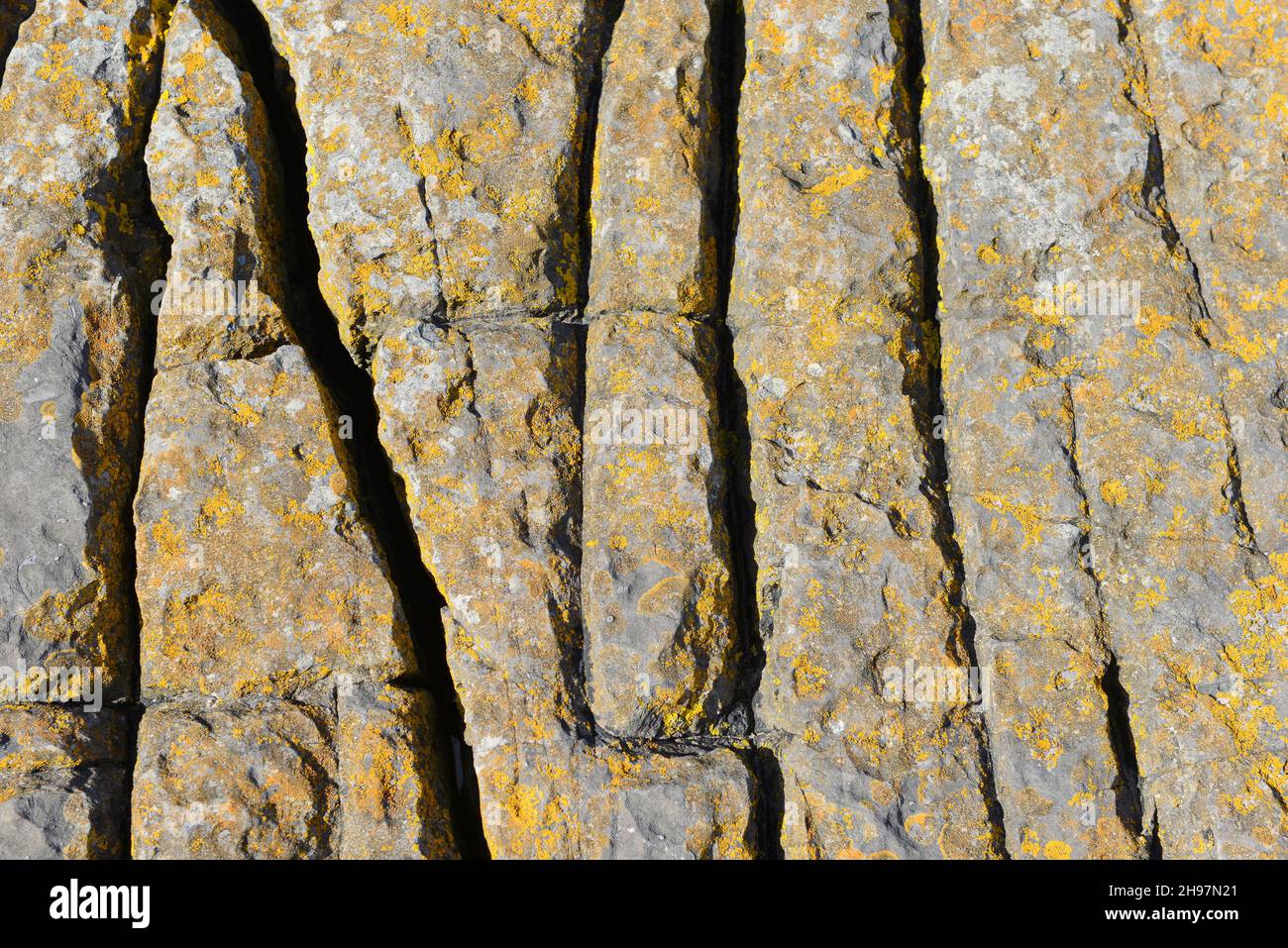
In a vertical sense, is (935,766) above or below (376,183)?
below

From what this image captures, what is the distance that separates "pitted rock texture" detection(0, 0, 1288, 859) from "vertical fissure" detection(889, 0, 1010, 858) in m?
0.03

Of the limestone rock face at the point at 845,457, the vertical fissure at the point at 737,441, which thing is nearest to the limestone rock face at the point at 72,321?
the vertical fissure at the point at 737,441

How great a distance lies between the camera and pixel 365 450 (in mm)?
5500

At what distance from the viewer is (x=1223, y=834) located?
184 inches

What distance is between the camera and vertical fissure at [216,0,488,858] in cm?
514

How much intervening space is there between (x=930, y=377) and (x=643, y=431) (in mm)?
1673

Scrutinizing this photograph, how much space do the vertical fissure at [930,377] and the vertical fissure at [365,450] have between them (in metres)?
2.58

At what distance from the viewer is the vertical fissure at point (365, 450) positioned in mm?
5141

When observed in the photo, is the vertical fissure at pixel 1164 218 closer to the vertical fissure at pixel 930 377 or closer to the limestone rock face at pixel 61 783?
the vertical fissure at pixel 930 377

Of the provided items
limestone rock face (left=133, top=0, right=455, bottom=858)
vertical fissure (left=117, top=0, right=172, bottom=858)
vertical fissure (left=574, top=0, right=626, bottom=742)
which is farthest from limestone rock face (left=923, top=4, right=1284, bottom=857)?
vertical fissure (left=117, top=0, right=172, bottom=858)

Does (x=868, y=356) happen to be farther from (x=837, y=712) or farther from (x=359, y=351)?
(x=359, y=351)

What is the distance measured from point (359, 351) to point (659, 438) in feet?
5.96

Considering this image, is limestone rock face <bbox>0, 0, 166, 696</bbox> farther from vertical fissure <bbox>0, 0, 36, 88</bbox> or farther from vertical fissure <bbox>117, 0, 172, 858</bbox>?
vertical fissure <bbox>0, 0, 36, 88</bbox>

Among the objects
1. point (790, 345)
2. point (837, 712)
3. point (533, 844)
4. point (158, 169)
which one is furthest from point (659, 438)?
point (158, 169)
